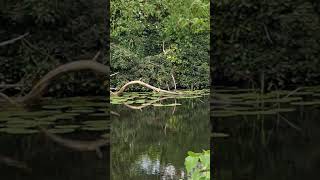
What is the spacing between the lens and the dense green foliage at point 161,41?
5.65 m

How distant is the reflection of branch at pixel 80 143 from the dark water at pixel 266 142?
0.40 metres

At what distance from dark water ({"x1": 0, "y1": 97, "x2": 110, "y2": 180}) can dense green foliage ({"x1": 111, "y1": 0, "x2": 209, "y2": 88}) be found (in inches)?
143

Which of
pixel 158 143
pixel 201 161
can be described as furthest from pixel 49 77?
pixel 158 143

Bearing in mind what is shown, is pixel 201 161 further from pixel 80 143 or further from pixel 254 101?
pixel 80 143

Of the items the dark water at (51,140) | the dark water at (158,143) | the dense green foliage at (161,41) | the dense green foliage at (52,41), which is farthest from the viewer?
the dense green foliage at (161,41)

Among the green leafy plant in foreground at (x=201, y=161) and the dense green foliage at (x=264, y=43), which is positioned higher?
the dense green foliage at (x=264, y=43)

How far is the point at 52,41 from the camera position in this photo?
5.77 feet

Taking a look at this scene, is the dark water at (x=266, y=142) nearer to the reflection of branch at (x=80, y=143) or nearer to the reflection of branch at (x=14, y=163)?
the reflection of branch at (x=80, y=143)

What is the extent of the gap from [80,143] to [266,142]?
65 centimetres

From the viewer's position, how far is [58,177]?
1.63 meters

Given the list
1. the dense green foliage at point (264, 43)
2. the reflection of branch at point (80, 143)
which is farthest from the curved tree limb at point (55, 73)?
the dense green foliage at point (264, 43)

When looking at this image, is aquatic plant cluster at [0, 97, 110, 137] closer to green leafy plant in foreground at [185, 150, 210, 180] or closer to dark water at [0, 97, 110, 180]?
dark water at [0, 97, 110, 180]

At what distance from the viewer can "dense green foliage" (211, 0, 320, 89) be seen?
178 cm

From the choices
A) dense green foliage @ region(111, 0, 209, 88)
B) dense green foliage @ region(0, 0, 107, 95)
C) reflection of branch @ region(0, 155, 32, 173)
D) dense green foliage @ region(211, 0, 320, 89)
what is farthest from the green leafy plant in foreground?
dense green foliage @ region(111, 0, 209, 88)
